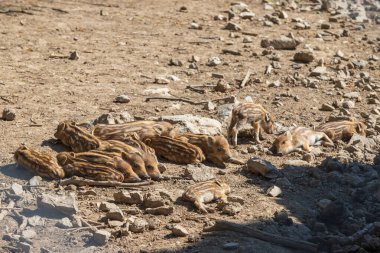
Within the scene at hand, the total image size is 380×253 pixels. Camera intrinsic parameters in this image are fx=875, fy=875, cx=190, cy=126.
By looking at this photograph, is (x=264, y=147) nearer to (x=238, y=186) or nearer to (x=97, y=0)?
(x=238, y=186)

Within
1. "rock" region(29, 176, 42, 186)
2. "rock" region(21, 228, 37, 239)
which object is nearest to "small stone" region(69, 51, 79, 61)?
"rock" region(29, 176, 42, 186)

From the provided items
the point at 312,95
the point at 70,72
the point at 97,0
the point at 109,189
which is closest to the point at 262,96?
the point at 312,95

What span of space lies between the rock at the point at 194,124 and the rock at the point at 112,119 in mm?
331

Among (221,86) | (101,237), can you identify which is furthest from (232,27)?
(101,237)

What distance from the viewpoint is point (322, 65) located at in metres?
11.6

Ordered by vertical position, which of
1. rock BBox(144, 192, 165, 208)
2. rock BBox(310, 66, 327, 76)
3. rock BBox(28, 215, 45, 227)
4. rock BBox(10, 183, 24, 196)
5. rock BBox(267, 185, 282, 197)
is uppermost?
rock BBox(10, 183, 24, 196)

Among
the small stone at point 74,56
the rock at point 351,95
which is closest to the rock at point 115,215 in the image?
the rock at point 351,95

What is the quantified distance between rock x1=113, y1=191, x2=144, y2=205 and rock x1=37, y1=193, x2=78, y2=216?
0.35 meters

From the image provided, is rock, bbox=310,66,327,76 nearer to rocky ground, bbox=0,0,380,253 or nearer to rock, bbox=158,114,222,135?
rocky ground, bbox=0,0,380,253

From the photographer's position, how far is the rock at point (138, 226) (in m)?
6.23

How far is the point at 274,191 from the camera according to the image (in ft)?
23.6

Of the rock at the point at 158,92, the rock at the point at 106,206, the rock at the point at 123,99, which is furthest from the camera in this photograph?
the rock at the point at 158,92

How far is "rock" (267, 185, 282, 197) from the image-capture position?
7160mm

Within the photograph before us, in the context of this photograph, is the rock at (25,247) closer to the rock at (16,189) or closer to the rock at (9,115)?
the rock at (16,189)
